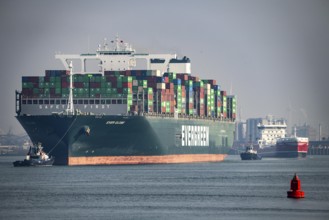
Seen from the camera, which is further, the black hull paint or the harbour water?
the black hull paint

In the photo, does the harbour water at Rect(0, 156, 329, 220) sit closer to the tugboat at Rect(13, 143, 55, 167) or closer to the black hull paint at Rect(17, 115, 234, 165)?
the tugboat at Rect(13, 143, 55, 167)

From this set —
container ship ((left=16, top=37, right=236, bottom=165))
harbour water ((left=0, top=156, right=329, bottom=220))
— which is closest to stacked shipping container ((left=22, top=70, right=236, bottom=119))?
container ship ((left=16, top=37, right=236, bottom=165))

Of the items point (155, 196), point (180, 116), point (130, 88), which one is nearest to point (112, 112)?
point (130, 88)

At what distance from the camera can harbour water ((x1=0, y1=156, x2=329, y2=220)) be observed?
5572 cm

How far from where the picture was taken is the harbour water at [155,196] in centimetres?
5572

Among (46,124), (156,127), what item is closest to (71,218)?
(46,124)

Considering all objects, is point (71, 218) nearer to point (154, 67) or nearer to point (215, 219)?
point (215, 219)

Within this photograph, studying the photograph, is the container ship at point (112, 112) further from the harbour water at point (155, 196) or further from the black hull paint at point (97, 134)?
the harbour water at point (155, 196)

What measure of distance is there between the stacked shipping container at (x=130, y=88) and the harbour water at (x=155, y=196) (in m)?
22.4

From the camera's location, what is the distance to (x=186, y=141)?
13462cm

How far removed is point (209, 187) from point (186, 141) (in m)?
59.1

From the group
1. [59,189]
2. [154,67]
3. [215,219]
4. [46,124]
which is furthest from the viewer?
[154,67]

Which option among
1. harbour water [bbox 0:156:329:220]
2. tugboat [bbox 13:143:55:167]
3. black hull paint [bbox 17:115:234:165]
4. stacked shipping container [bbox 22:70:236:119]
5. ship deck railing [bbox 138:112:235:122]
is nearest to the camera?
harbour water [bbox 0:156:329:220]

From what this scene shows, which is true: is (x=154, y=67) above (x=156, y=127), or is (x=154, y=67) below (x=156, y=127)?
above
